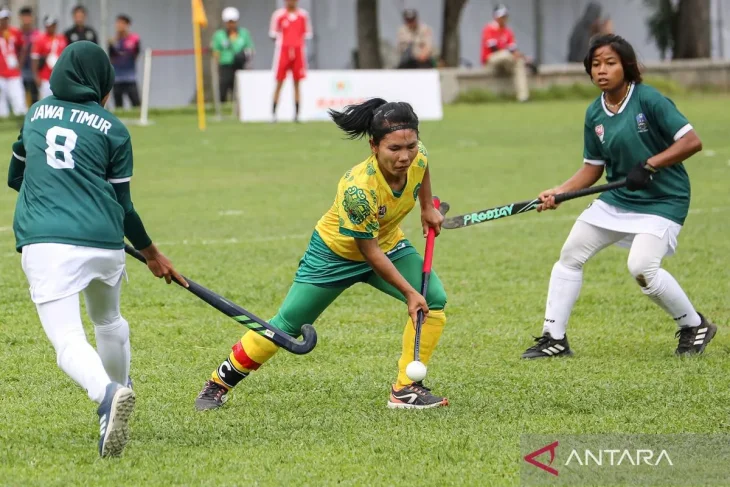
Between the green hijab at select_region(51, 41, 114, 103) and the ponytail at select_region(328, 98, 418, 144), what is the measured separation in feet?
3.84

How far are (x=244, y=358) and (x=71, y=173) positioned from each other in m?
1.33

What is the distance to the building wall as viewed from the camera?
32.1 meters

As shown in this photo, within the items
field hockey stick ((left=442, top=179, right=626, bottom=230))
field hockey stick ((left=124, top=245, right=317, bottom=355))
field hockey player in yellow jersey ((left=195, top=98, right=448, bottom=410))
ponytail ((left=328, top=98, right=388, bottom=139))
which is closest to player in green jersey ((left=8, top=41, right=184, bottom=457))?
field hockey stick ((left=124, top=245, right=317, bottom=355))

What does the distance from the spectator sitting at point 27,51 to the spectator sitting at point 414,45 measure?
A: 7921mm

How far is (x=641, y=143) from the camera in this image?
22.8 feet

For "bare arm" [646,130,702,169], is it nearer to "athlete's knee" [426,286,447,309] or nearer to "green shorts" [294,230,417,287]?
"athlete's knee" [426,286,447,309]

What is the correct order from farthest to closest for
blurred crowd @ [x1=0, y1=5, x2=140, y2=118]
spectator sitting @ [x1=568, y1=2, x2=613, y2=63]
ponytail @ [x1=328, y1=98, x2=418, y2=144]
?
spectator sitting @ [x1=568, y1=2, x2=613, y2=63], blurred crowd @ [x1=0, y1=5, x2=140, y2=118], ponytail @ [x1=328, y1=98, x2=418, y2=144]

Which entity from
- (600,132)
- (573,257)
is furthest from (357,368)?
(600,132)

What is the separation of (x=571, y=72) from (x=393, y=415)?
85.5ft

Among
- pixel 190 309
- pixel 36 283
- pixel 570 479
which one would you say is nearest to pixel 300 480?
pixel 570 479

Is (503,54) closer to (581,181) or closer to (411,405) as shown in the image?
(581,181)

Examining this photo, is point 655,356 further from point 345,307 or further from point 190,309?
point 190,309

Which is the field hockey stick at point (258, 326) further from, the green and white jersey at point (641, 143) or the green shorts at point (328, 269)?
the green and white jersey at point (641, 143)

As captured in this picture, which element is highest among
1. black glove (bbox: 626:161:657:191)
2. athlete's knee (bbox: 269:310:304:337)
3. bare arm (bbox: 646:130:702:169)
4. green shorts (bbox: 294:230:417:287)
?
bare arm (bbox: 646:130:702:169)
